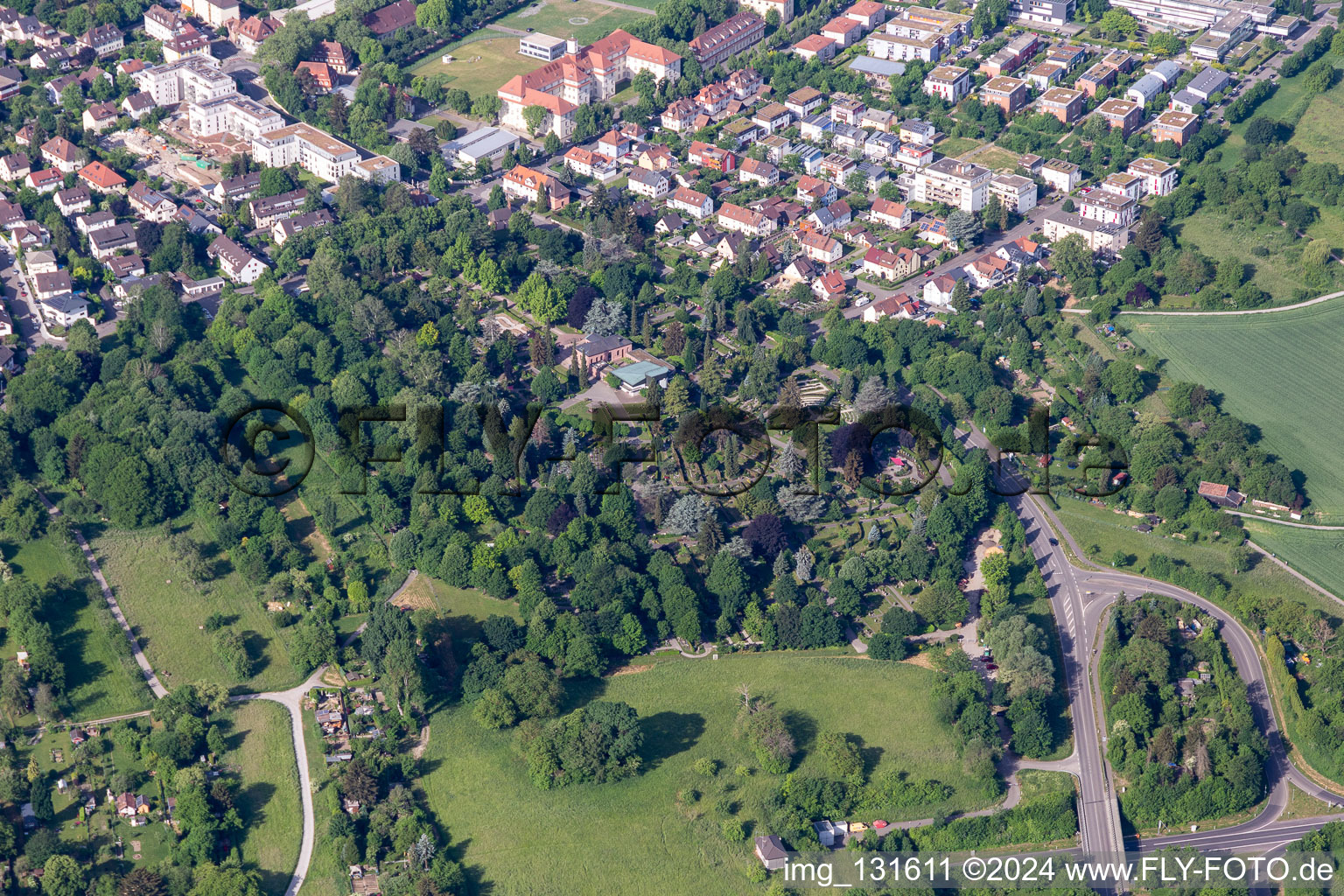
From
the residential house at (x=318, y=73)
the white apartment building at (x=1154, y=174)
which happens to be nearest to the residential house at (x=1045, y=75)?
the white apartment building at (x=1154, y=174)

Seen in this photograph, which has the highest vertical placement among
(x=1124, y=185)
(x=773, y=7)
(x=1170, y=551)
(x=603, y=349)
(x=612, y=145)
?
(x=773, y=7)

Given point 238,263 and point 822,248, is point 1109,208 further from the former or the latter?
point 238,263

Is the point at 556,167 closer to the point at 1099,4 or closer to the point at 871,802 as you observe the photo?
the point at 1099,4

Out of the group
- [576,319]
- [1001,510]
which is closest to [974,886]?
[1001,510]

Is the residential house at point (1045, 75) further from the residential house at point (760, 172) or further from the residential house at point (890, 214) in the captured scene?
the residential house at point (760, 172)

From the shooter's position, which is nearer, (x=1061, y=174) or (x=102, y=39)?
(x=1061, y=174)

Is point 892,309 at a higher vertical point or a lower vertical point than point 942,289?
lower

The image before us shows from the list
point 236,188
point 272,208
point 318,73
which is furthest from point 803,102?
point 236,188
